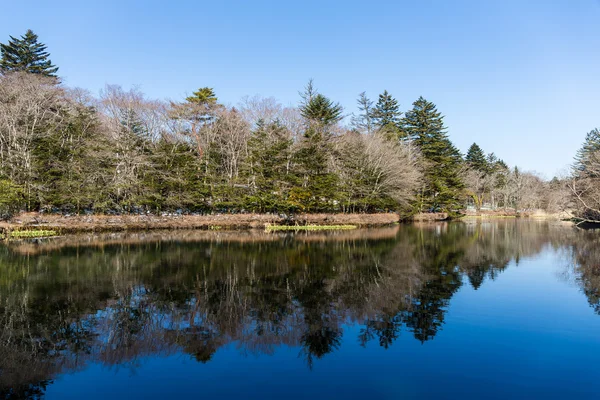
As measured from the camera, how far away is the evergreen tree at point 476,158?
66500mm

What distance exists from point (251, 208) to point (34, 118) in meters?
16.9

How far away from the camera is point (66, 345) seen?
21.2 ft

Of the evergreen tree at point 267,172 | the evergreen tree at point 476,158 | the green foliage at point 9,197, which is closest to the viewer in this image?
the green foliage at point 9,197

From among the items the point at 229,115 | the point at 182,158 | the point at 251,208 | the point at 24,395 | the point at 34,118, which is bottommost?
the point at 24,395

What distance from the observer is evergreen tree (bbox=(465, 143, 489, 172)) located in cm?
6650

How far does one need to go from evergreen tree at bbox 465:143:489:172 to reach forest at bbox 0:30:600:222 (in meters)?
30.4

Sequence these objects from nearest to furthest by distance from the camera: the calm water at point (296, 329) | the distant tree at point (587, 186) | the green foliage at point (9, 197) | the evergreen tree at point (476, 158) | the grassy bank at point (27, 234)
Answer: the calm water at point (296, 329) < the grassy bank at point (27, 234) < the green foliage at point (9, 197) < the distant tree at point (587, 186) < the evergreen tree at point (476, 158)

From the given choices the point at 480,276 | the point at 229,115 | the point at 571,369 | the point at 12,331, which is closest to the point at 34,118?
the point at 229,115

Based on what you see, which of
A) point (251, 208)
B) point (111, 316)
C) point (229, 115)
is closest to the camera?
point (111, 316)

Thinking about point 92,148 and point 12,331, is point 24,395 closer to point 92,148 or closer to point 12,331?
point 12,331

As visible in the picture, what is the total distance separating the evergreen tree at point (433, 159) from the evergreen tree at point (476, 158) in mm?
20495

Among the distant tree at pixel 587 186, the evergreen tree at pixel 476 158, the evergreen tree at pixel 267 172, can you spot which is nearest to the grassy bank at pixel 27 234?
the evergreen tree at pixel 267 172

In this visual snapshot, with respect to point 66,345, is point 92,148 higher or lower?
higher

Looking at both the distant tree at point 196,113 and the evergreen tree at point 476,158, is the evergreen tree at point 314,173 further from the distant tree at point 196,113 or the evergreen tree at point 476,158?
the evergreen tree at point 476,158
